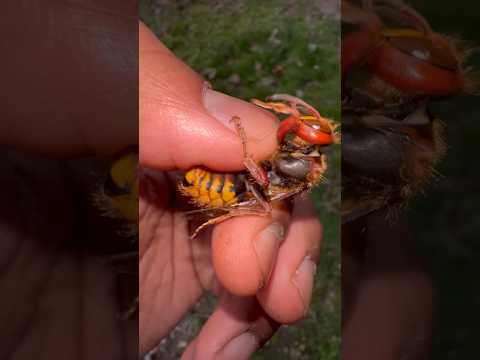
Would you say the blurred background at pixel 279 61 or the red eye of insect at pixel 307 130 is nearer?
the red eye of insect at pixel 307 130

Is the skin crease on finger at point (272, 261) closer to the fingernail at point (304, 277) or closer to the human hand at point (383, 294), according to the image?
the fingernail at point (304, 277)

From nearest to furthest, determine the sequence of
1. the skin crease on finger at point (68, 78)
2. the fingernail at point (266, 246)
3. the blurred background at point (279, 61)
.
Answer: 1. the skin crease on finger at point (68, 78)
2. the fingernail at point (266, 246)
3. the blurred background at point (279, 61)

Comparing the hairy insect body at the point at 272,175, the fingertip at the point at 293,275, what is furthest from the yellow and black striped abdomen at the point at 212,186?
Answer: the fingertip at the point at 293,275

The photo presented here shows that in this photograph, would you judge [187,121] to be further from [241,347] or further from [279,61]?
[279,61]

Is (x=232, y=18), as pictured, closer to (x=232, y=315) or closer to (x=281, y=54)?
(x=281, y=54)

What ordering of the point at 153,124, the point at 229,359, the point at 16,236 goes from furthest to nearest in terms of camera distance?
the point at 229,359 < the point at 153,124 < the point at 16,236

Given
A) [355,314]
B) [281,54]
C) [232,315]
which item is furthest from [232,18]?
[355,314]
